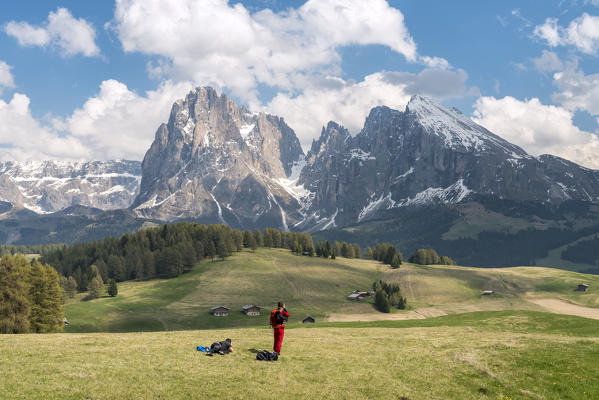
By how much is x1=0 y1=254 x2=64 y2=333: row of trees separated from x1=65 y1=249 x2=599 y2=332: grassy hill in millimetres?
25176

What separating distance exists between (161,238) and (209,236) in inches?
955

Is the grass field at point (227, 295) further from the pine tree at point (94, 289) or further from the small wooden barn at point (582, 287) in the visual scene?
the small wooden barn at point (582, 287)

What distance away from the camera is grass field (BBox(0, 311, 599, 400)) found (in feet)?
76.4

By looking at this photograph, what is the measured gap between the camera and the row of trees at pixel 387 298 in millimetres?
137000

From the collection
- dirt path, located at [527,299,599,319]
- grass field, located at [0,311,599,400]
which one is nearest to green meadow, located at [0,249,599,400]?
grass field, located at [0,311,599,400]

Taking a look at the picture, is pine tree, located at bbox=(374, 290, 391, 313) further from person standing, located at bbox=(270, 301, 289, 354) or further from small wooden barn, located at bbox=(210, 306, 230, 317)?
person standing, located at bbox=(270, 301, 289, 354)

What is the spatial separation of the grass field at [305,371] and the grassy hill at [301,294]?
79016 mm

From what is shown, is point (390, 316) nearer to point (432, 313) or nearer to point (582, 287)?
point (432, 313)

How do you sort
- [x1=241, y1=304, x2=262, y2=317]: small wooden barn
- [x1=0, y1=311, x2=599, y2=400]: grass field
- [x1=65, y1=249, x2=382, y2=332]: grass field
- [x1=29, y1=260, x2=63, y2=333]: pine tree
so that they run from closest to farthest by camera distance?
1. [x1=0, y1=311, x2=599, y2=400]: grass field
2. [x1=29, y1=260, x2=63, y2=333]: pine tree
3. [x1=65, y1=249, x2=382, y2=332]: grass field
4. [x1=241, y1=304, x2=262, y2=317]: small wooden barn

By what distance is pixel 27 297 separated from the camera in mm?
68188

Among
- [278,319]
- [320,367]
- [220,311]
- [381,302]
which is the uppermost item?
[278,319]

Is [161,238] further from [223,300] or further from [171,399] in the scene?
[171,399]

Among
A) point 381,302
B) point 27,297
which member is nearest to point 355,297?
point 381,302

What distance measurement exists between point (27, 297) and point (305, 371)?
204 feet
